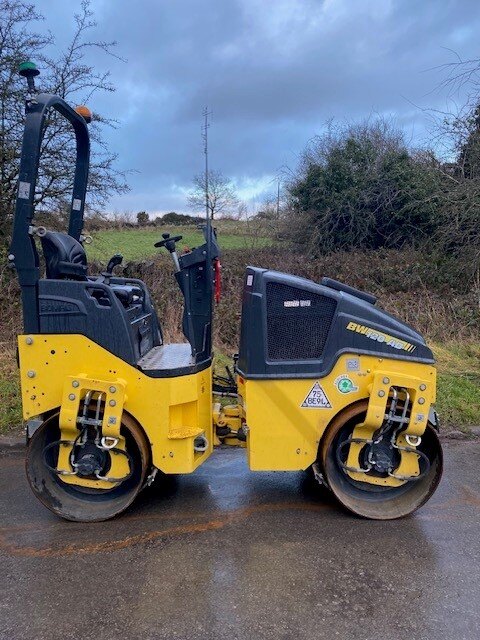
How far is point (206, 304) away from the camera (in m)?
3.72

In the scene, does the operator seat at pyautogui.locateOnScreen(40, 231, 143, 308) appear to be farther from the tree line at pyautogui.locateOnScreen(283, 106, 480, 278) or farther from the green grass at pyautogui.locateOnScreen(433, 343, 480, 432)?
the tree line at pyautogui.locateOnScreen(283, 106, 480, 278)

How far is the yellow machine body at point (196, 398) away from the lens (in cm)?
339

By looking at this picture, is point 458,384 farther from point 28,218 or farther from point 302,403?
point 28,218

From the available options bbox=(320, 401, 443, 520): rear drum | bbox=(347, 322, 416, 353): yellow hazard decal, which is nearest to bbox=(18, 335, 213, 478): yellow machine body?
bbox=(320, 401, 443, 520): rear drum

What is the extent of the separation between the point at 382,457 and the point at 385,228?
11.8 m

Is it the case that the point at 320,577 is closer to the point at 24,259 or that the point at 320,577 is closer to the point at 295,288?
the point at 295,288

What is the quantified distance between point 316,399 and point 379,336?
22.3 inches

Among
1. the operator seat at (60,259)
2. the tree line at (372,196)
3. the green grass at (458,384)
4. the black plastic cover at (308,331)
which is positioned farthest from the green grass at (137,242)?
the black plastic cover at (308,331)

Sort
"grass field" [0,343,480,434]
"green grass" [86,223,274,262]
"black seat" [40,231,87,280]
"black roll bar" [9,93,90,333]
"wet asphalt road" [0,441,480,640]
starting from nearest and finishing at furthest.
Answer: "wet asphalt road" [0,441,480,640]
"black roll bar" [9,93,90,333]
"black seat" [40,231,87,280]
"grass field" [0,343,480,434]
"green grass" [86,223,274,262]

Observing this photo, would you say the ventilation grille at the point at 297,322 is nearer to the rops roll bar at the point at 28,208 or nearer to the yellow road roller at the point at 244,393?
the yellow road roller at the point at 244,393

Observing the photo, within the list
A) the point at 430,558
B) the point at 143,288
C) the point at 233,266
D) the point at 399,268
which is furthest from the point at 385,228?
the point at 430,558

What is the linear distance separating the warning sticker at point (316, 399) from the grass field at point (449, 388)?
2.29 m

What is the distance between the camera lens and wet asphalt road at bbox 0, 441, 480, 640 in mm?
2514

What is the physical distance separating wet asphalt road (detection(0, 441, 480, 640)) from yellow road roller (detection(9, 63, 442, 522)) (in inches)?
9.3
